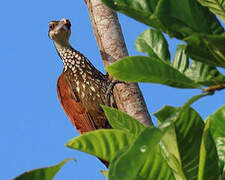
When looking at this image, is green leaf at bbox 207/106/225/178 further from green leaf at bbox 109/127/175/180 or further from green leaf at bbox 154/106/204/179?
green leaf at bbox 109/127/175/180

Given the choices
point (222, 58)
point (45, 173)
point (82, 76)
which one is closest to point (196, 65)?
point (222, 58)

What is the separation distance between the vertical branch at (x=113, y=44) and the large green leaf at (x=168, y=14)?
2110 mm

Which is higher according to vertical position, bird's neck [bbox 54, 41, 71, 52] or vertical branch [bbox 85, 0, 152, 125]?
bird's neck [bbox 54, 41, 71, 52]

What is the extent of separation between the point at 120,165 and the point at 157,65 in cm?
30

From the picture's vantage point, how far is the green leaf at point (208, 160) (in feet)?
3.78

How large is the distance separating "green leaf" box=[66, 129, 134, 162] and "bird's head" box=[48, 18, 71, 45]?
3.77m

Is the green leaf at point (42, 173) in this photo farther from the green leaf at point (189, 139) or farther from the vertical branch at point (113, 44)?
the vertical branch at point (113, 44)

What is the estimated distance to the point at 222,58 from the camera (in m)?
1.06

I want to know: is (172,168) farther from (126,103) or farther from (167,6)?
(126,103)

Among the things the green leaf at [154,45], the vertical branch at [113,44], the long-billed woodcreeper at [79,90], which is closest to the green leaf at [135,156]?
the green leaf at [154,45]

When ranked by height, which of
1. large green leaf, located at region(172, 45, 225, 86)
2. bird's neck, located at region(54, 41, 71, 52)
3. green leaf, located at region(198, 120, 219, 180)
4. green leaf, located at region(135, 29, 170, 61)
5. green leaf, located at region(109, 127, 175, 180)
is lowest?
green leaf, located at region(198, 120, 219, 180)

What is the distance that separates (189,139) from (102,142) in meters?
0.24

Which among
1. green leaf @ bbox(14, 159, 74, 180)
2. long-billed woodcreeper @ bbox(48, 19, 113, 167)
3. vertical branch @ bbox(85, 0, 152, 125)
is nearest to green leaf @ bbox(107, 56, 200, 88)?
green leaf @ bbox(14, 159, 74, 180)

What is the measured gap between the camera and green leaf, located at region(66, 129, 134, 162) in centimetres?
110
